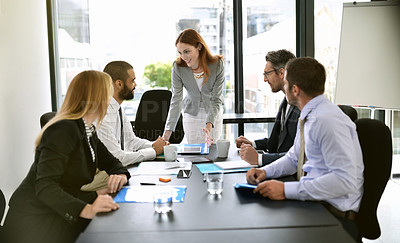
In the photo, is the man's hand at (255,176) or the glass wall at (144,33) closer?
the man's hand at (255,176)

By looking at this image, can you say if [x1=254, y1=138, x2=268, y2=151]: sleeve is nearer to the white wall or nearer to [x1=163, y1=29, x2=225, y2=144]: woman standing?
[x1=163, y1=29, x2=225, y2=144]: woman standing

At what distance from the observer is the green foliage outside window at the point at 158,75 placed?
508cm

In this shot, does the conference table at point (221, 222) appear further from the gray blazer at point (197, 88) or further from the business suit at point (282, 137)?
the gray blazer at point (197, 88)

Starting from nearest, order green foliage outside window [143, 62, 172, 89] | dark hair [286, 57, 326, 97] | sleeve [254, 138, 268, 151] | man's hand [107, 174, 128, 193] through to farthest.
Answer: man's hand [107, 174, 128, 193]
dark hair [286, 57, 326, 97]
sleeve [254, 138, 268, 151]
green foliage outside window [143, 62, 172, 89]

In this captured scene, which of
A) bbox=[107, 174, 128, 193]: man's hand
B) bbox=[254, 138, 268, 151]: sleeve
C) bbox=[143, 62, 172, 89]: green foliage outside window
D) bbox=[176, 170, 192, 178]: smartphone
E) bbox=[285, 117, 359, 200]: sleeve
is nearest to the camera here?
bbox=[285, 117, 359, 200]: sleeve

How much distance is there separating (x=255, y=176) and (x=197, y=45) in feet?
6.01

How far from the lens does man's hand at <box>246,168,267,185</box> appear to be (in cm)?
187

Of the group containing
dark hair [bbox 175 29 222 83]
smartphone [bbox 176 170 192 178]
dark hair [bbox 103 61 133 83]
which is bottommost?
smartphone [bbox 176 170 192 178]

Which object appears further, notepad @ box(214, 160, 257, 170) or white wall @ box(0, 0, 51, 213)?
white wall @ box(0, 0, 51, 213)

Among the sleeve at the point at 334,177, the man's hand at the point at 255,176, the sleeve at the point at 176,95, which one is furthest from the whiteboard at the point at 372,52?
the sleeve at the point at 334,177

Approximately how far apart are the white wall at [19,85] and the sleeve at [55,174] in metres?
1.47

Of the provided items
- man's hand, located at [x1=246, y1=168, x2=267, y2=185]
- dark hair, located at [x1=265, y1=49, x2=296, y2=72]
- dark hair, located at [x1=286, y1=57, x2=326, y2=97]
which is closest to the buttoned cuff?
man's hand, located at [x1=246, y1=168, x2=267, y2=185]

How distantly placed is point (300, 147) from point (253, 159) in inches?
13.4

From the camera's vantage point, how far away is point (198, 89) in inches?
145
